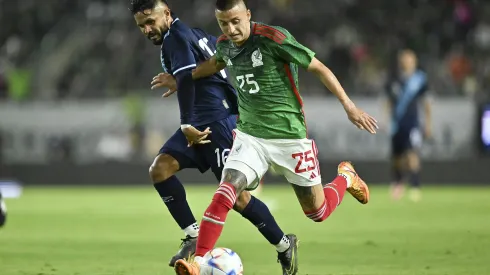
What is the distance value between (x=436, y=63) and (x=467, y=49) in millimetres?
1076

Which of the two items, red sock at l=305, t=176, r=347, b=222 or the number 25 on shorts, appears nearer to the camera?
the number 25 on shorts

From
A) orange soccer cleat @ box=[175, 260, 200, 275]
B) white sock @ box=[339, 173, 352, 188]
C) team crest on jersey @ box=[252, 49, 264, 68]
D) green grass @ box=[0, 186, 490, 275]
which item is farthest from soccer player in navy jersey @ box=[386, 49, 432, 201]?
orange soccer cleat @ box=[175, 260, 200, 275]

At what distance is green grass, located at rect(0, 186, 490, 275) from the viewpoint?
24.2ft

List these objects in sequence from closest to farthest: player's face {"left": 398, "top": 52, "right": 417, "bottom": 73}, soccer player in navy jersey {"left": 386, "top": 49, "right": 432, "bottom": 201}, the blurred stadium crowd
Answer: player's face {"left": 398, "top": 52, "right": 417, "bottom": 73}, soccer player in navy jersey {"left": 386, "top": 49, "right": 432, "bottom": 201}, the blurred stadium crowd

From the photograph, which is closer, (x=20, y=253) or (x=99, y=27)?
(x=20, y=253)

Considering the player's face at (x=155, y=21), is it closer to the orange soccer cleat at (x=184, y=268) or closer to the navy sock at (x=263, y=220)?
the navy sock at (x=263, y=220)

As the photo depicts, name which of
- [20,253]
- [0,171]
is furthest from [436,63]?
[20,253]

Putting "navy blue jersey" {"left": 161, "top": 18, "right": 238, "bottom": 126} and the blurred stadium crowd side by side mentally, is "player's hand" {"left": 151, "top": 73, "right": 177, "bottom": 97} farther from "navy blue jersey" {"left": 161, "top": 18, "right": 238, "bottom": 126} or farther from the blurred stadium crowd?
the blurred stadium crowd

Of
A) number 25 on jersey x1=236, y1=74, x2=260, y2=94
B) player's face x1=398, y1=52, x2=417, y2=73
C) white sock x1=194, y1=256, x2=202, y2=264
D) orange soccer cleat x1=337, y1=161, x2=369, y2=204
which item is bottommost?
player's face x1=398, y1=52, x2=417, y2=73

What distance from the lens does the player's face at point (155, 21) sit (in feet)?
22.7

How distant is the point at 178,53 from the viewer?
681cm

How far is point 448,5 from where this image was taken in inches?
859

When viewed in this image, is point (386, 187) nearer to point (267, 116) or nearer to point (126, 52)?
point (126, 52)

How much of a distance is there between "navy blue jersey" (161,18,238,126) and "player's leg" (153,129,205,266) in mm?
227
